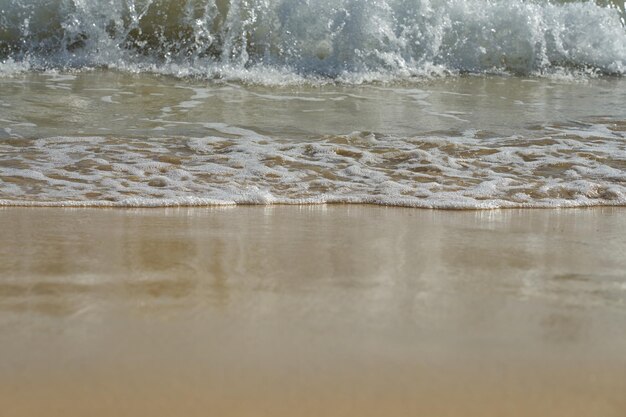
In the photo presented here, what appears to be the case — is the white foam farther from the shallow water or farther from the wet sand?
the wet sand

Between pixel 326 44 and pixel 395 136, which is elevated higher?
pixel 326 44

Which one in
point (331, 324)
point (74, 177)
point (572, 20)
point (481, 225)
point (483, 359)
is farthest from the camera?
point (572, 20)

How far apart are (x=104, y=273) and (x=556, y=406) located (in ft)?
4.24

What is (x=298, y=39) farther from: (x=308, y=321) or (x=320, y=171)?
(x=308, y=321)

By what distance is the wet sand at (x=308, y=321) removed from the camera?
1482mm

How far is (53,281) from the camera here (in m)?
2.19

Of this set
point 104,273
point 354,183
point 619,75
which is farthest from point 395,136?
point 619,75

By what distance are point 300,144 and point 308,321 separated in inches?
125

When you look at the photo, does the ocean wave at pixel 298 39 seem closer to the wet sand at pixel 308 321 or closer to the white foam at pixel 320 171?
the white foam at pixel 320 171

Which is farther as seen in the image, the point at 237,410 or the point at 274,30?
the point at 274,30

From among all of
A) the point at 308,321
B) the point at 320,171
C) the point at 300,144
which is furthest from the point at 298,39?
the point at 308,321

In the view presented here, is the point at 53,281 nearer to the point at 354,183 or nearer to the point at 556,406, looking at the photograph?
the point at 556,406

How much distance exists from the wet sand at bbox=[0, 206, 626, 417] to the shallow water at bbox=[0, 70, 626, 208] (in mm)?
848

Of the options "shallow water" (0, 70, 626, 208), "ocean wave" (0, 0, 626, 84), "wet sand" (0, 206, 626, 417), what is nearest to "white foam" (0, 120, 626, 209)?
"shallow water" (0, 70, 626, 208)
